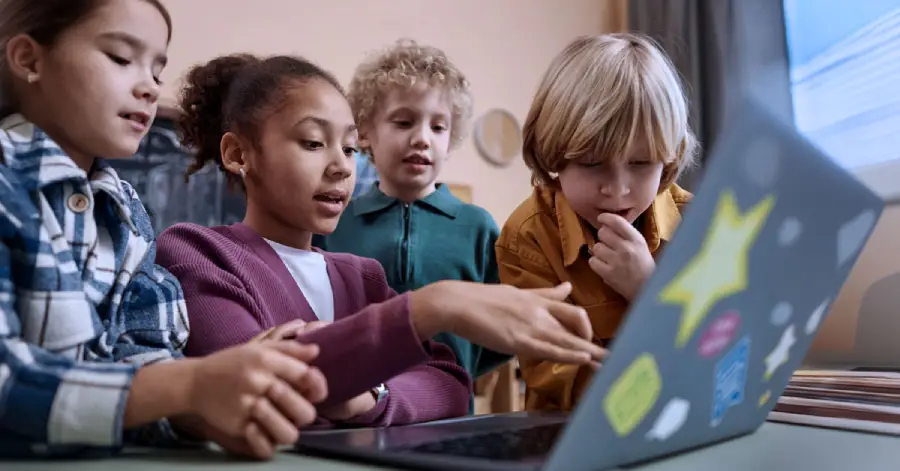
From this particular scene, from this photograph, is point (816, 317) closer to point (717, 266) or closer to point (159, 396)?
point (717, 266)

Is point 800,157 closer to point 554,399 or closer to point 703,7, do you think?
point 554,399

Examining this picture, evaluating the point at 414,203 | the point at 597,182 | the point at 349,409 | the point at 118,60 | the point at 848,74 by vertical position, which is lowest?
the point at 349,409

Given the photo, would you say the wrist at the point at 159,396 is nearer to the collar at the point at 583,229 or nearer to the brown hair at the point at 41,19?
the brown hair at the point at 41,19

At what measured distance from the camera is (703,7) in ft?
8.52

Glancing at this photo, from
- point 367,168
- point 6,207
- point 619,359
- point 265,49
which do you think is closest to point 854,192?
point 619,359

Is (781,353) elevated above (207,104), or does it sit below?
below

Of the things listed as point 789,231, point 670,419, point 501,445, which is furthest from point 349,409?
point 789,231

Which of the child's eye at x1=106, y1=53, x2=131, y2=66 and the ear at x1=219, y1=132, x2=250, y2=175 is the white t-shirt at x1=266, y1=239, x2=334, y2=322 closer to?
the ear at x1=219, y1=132, x2=250, y2=175

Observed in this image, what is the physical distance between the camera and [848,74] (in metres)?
2.03

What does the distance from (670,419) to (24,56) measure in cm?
66

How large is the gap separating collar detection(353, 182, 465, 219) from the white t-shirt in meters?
0.35

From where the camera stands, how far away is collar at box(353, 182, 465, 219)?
1379mm

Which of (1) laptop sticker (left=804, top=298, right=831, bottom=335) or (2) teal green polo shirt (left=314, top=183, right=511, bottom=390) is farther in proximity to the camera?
(2) teal green polo shirt (left=314, top=183, right=511, bottom=390)

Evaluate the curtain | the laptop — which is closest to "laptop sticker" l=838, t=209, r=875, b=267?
the laptop
